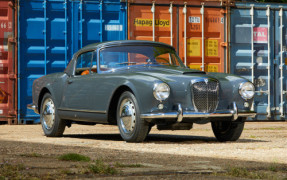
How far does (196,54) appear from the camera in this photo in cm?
1639

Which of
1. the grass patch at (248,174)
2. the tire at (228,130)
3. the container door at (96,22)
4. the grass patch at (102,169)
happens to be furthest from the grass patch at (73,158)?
the container door at (96,22)

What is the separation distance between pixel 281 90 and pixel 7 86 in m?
7.23

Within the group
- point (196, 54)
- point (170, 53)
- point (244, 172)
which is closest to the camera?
point (244, 172)

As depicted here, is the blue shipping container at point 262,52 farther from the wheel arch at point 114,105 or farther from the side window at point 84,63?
the wheel arch at point 114,105

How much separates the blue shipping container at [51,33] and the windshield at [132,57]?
588 centimetres

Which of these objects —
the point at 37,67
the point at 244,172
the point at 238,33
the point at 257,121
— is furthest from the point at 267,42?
the point at 244,172

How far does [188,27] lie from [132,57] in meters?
7.04

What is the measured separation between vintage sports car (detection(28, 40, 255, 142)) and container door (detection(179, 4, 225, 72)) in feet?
20.4

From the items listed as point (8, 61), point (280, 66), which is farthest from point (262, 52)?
point (8, 61)

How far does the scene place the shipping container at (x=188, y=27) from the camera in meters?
16.1

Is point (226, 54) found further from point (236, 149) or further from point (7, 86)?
point (236, 149)

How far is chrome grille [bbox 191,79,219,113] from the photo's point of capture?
860 cm

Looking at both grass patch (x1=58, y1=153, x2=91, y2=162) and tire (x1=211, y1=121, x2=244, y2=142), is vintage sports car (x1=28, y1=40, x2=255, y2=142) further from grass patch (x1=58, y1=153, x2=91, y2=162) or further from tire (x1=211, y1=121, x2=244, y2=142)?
grass patch (x1=58, y1=153, x2=91, y2=162)

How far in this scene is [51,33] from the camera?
611 inches
